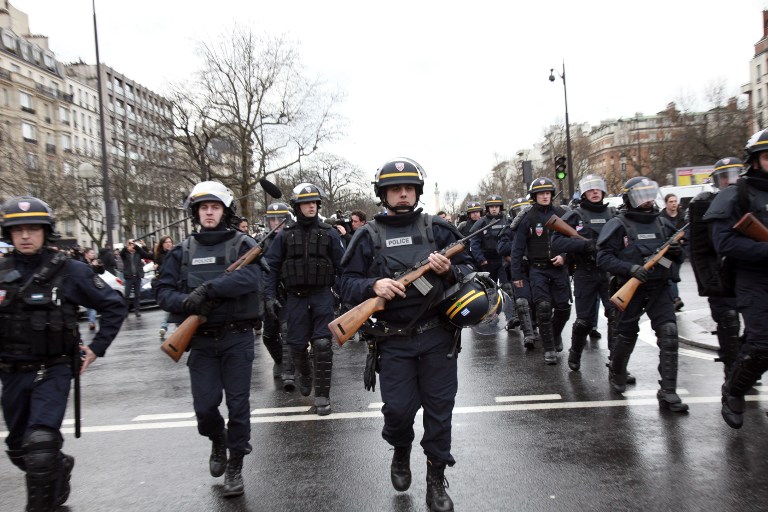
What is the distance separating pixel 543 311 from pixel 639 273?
2.41 meters

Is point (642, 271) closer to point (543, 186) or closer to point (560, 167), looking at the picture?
point (543, 186)

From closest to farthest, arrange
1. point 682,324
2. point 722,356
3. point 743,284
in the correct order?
point 743,284 → point 722,356 → point 682,324

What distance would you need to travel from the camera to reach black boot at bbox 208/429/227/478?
173 inches

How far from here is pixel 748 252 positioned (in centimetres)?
437

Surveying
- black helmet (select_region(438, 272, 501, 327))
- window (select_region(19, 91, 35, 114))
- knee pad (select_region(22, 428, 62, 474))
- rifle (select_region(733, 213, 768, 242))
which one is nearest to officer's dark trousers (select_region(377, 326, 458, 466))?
black helmet (select_region(438, 272, 501, 327))

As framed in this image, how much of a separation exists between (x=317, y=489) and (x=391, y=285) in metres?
1.49

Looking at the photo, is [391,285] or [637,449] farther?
[637,449]

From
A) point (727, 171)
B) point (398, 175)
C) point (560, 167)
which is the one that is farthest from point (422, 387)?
point (560, 167)

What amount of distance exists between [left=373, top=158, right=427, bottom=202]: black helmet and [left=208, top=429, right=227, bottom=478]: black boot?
1987 mm

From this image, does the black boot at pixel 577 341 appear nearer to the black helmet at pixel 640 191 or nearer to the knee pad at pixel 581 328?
the knee pad at pixel 581 328

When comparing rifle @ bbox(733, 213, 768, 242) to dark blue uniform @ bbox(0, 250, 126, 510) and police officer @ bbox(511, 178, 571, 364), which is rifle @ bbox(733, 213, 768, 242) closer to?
police officer @ bbox(511, 178, 571, 364)

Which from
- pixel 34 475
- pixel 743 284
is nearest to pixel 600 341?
pixel 743 284

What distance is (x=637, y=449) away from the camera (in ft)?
15.0

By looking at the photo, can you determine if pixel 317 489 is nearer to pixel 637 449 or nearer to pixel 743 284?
pixel 637 449
